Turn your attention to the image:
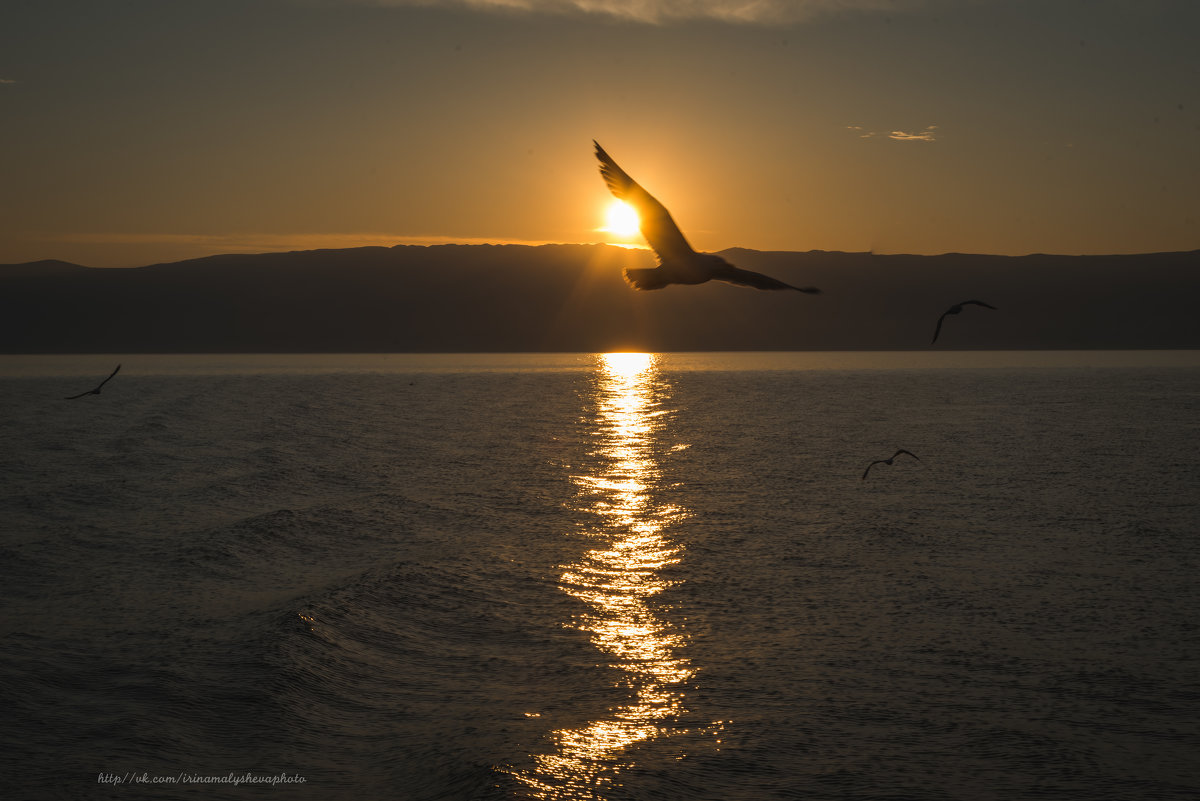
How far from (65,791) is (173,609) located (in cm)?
771

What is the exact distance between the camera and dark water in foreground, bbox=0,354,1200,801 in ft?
43.9

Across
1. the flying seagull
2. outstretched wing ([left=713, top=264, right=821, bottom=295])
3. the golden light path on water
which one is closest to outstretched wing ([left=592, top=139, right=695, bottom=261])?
the flying seagull

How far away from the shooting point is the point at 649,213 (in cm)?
1195

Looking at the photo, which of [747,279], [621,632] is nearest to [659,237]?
[747,279]

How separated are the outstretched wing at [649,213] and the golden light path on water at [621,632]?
6.57m

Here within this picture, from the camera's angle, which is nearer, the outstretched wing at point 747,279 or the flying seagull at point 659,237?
the outstretched wing at point 747,279

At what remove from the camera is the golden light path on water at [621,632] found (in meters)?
13.3

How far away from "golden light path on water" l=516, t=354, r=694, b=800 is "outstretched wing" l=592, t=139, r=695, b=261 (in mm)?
6573

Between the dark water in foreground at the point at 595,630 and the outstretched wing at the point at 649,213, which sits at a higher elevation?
the outstretched wing at the point at 649,213

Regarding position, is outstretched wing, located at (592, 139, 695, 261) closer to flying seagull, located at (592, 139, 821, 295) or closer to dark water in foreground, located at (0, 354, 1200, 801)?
flying seagull, located at (592, 139, 821, 295)

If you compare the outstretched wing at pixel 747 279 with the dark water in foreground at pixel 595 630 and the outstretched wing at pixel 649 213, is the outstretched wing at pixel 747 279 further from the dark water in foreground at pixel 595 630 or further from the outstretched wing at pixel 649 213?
the dark water in foreground at pixel 595 630

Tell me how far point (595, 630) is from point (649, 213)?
9859mm

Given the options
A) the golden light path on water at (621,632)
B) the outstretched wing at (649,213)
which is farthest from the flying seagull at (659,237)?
Result: the golden light path on water at (621,632)

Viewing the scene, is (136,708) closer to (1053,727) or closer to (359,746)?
(359,746)
